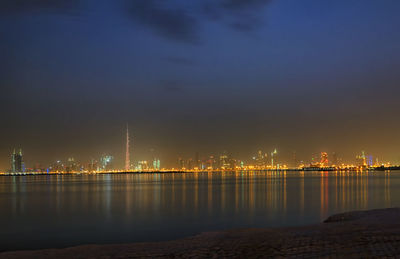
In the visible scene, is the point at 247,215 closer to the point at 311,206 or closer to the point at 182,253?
the point at 311,206

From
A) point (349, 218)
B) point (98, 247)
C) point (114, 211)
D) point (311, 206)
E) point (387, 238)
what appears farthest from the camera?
point (311, 206)

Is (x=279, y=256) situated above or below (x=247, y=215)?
above

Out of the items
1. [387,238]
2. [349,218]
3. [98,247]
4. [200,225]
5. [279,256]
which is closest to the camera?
[279,256]

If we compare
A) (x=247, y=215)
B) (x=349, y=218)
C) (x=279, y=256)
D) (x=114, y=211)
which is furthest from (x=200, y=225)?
(x=279, y=256)

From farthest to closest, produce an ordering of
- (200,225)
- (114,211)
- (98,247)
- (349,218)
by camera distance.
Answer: (114,211)
(200,225)
(349,218)
(98,247)

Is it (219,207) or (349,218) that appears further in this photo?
(219,207)

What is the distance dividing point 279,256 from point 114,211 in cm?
3446

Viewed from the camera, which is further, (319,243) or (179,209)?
(179,209)

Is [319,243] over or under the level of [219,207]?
over

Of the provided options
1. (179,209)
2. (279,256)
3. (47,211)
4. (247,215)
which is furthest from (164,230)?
(47,211)

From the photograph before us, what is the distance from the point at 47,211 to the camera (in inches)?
1898

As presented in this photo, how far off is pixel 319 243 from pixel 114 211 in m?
33.5

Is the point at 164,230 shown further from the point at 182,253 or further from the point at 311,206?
the point at 311,206

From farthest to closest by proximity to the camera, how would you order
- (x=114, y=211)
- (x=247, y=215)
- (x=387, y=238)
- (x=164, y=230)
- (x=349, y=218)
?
(x=114, y=211) → (x=247, y=215) → (x=164, y=230) → (x=349, y=218) → (x=387, y=238)
